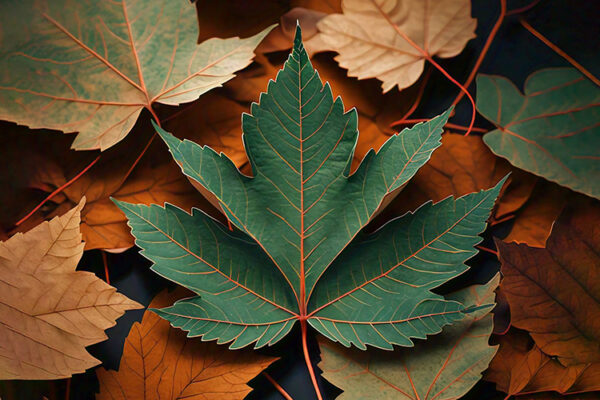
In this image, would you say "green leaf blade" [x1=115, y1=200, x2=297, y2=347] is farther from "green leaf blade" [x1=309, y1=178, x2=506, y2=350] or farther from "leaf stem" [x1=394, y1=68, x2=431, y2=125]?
"leaf stem" [x1=394, y1=68, x2=431, y2=125]

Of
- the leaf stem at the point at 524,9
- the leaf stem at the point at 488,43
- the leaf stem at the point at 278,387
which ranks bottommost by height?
the leaf stem at the point at 278,387

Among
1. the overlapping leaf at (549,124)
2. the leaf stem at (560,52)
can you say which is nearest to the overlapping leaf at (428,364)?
the overlapping leaf at (549,124)

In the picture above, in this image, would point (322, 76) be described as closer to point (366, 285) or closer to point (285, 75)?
point (285, 75)

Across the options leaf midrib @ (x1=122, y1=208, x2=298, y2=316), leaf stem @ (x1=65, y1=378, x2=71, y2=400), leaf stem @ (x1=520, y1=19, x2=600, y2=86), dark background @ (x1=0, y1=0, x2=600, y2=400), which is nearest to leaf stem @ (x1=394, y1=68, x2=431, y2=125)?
dark background @ (x1=0, y1=0, x2=600, y2=400)

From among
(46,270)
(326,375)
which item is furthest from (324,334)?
(46,270)

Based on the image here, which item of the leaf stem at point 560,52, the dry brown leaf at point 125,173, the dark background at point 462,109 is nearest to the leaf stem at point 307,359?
the dark background at point 462,109

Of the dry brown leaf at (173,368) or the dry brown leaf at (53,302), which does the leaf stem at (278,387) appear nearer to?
the dry brown leaf at (173,368)

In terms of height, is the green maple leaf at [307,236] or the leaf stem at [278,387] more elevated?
the green maple leaf at [307,236]
